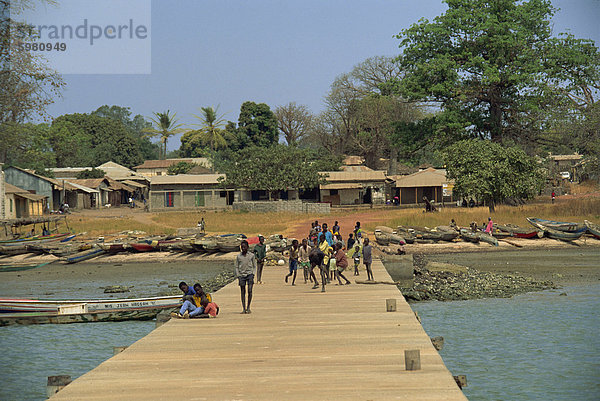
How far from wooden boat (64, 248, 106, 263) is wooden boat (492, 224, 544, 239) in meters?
23.8

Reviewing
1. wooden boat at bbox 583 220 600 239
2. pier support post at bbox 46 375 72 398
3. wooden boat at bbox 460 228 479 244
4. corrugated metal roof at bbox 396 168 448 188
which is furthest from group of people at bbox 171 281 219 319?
corrugated metal roof at bbox 396 168 448 188

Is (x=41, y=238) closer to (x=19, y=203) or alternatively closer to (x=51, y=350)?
(x=19, y=203)

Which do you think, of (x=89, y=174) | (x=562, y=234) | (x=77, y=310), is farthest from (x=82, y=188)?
(x=77, y=310)

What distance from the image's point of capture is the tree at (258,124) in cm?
9812

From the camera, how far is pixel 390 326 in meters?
13.5

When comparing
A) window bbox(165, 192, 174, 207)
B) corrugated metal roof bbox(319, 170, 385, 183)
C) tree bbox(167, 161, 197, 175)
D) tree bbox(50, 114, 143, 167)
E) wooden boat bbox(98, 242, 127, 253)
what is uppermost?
tree bbox(50, 114, 143, 167)

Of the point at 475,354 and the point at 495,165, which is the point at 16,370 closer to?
the point at 475,354

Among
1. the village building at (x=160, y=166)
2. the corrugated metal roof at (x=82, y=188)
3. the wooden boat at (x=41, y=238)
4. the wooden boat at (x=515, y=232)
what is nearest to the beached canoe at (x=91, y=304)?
the wooden boat at (x=41, y=238)

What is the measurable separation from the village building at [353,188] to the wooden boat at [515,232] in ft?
87.6

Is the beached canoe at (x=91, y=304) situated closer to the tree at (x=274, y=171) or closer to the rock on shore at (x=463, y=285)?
the rock on shore at (x=463, y=285)

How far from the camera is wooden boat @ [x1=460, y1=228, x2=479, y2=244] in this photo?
3853 centimetres

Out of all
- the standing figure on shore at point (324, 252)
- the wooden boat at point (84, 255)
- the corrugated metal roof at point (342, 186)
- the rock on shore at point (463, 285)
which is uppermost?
the corrugated metal roof at point (342, 186)

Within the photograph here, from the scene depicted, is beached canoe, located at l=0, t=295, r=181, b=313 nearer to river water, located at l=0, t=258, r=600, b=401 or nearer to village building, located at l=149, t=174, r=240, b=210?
river water, located at l=0, t=258, r=600, b=401

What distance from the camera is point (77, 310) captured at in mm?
19406
